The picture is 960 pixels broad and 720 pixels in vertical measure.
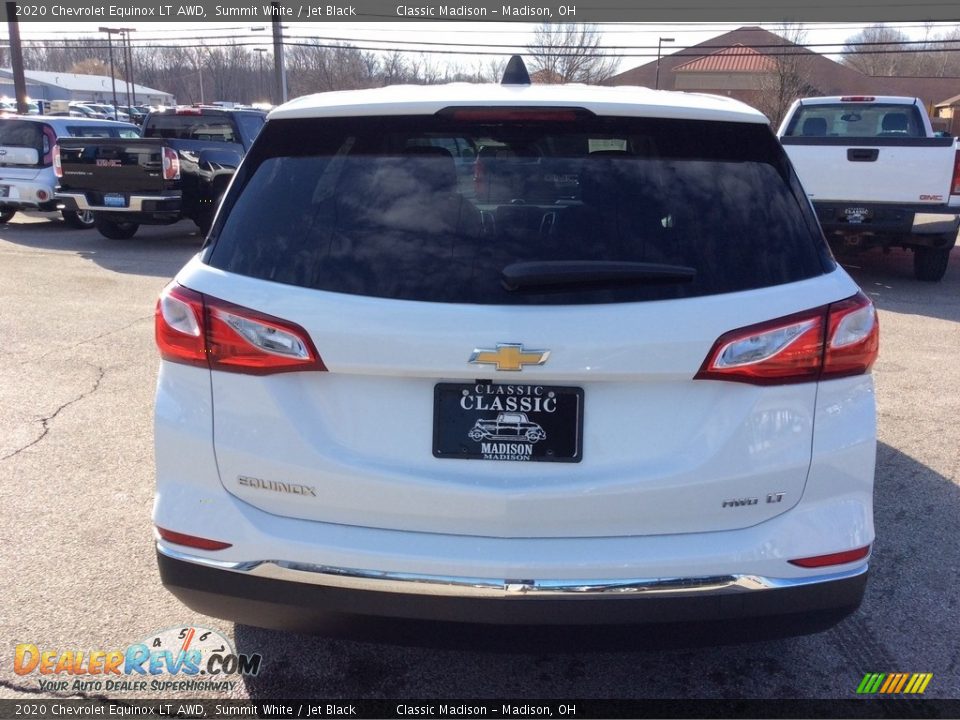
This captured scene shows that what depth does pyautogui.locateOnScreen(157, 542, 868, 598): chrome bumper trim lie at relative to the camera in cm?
222

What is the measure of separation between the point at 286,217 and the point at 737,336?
125cm

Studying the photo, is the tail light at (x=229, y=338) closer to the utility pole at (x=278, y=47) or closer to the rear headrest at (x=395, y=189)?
the rear headrest at (x=395, y=189)

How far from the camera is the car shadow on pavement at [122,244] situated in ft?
37.8

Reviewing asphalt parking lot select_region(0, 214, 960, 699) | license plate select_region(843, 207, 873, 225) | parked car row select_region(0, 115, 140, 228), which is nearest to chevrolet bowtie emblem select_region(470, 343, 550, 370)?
asphalt parking lot select_region(0, 214, 960, 699)

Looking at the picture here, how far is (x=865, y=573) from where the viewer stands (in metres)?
2.46

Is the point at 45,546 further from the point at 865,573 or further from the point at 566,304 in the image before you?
the point at 865,573

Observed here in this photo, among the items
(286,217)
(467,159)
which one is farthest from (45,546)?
(467,159)

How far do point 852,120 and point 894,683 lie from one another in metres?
10.7

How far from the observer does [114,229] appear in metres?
14.1

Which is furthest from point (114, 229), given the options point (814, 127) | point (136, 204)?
point (814, 127)

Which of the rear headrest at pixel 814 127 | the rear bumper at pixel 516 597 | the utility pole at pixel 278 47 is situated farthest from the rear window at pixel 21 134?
the utility pole at pixel 278 47

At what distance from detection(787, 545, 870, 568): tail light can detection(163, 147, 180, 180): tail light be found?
1196 cm

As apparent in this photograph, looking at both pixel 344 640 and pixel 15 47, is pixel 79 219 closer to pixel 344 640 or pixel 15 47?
pixel 15 47

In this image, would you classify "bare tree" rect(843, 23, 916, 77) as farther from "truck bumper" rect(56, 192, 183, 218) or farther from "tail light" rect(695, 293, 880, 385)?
"tail light" rect(695, 293, 880, 385)
